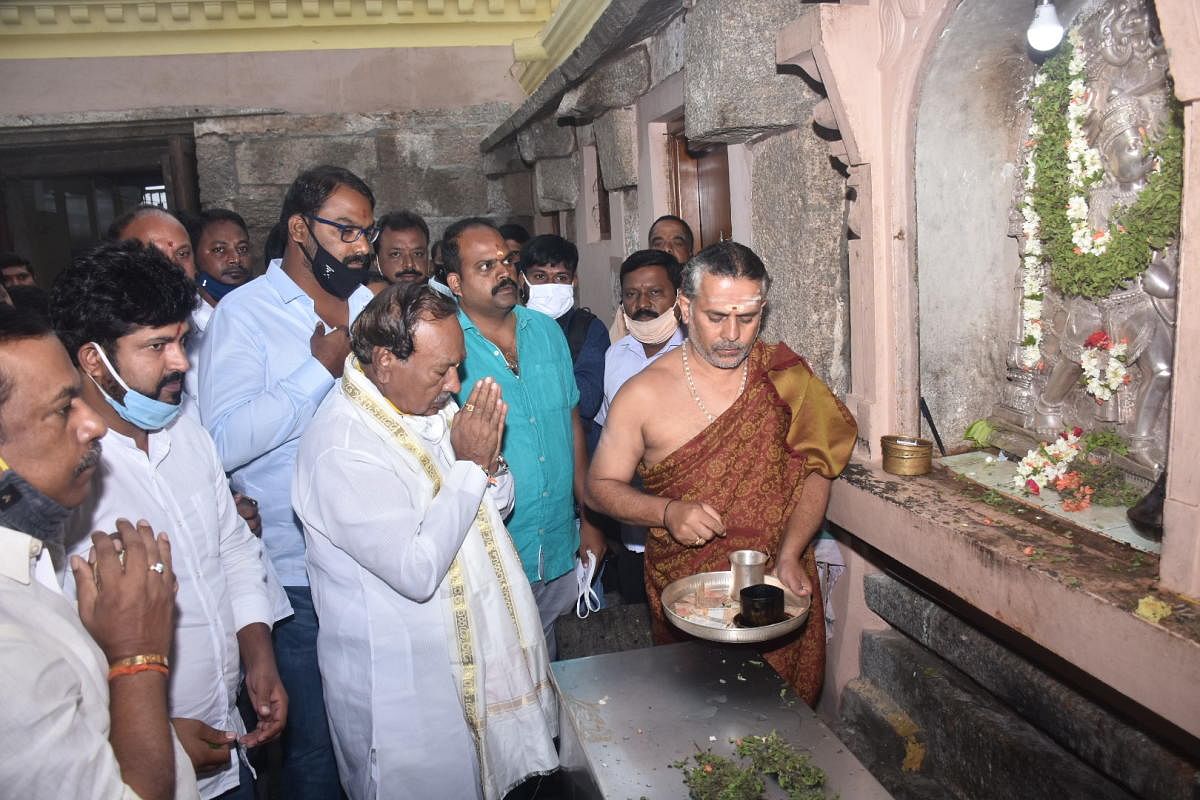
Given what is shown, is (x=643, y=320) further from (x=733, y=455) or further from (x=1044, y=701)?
(x=1044, y=701)

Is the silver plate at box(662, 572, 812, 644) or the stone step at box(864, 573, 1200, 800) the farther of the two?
the silver plate at box(662, 572, 812, 644)

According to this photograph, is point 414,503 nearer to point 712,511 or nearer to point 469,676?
point 469,676

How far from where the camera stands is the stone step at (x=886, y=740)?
2.88 m

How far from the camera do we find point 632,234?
220 inches

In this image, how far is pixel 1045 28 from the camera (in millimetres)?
2521

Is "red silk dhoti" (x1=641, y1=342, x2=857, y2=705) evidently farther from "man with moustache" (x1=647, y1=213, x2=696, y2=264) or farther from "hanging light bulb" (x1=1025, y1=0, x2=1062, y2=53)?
"man with moustache" (x1=647, y1=213, x2=696, y2=264)

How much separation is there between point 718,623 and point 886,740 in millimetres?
1153

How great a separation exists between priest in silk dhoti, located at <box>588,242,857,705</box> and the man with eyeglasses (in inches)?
40.1

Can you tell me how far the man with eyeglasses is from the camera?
2.87m

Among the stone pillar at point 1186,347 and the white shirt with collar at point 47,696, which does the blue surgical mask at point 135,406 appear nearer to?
the white shirt with collar at point 47,696

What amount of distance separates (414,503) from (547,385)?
1.20 metres

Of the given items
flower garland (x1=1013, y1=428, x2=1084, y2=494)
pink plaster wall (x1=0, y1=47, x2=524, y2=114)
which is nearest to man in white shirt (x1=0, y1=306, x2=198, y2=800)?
flower garland (x1=1013, y1=428, x2=1084, y2=494)

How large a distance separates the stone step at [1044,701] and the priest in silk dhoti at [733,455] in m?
0.38

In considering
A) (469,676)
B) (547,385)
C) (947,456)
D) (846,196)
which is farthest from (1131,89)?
(469,676)
